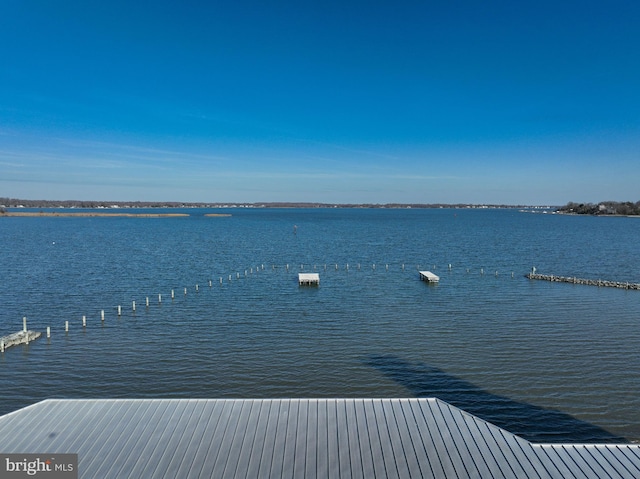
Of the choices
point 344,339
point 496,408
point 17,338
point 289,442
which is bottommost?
point 344,339

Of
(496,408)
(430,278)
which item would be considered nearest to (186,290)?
(430,278)

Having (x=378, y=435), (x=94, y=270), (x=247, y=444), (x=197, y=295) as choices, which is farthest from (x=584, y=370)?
(x=94, y=270)

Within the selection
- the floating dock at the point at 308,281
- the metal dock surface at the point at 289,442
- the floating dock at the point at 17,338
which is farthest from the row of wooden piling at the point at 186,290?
the metal dock surface at the point at 289,442

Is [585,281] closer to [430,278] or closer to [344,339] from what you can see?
[430,278]

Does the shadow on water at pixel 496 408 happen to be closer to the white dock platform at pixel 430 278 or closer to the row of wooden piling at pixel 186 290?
the row of wooden piling at pixel 186 290

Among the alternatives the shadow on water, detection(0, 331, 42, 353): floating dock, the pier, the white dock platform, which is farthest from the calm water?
the pier

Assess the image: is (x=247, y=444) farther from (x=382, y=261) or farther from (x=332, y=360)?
(x=382, y=261)
